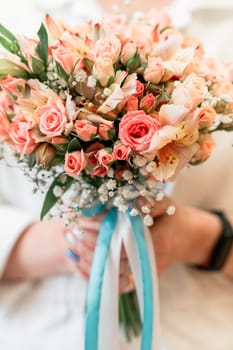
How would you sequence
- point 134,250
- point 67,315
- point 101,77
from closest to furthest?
point 101,77 → point 134,250 → point 67,315

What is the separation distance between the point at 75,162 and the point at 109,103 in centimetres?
9

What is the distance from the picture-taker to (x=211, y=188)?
1092 mm

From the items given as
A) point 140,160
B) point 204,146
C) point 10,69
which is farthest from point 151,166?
point 10,69

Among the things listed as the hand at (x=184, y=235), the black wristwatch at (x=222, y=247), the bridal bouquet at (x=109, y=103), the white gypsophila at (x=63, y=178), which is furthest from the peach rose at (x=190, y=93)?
the black wristwatch at (x=222, y=247)

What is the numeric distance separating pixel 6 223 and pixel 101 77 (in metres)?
0.46

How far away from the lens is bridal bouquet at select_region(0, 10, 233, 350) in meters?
0.68

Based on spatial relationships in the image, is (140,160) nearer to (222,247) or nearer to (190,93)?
(190,93)

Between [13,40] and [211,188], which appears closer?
[13,40]

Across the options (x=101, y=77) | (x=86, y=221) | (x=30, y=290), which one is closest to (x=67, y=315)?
(x=30, y=290)

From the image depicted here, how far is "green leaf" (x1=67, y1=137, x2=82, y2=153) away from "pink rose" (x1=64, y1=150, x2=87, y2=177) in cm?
2

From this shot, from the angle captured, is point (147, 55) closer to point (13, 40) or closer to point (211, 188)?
point (13, 40)

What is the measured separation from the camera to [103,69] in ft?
2.25

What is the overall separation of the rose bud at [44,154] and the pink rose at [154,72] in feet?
0.57

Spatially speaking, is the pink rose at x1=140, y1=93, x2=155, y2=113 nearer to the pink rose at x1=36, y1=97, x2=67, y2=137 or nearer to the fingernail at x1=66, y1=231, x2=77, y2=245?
the pink rose at x1=36, y1=97, x2=67, y2=137
